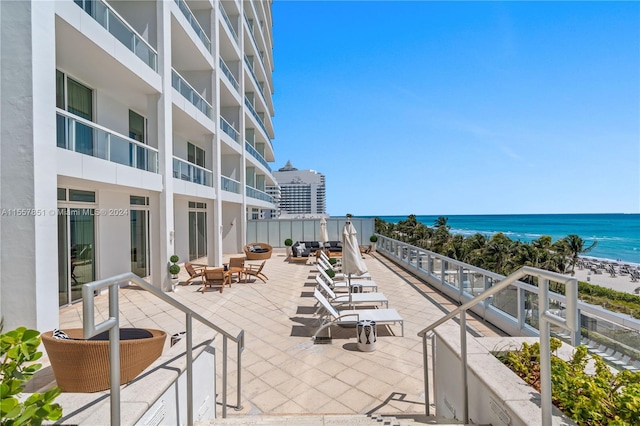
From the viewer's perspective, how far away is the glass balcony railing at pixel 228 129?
17.3 m

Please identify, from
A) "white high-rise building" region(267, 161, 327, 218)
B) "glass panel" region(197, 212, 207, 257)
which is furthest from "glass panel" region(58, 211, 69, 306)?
"white high-rise building" region(267, 161, 327, 218)

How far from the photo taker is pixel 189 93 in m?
13.1

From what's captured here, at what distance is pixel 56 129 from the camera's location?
6488 millimetres

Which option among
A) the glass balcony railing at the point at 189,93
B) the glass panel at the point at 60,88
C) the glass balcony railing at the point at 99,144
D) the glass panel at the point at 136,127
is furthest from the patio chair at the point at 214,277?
the glass balcony railing at the point at 189,93

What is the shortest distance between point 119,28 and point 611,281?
51298 mm

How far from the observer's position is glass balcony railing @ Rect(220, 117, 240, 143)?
1735 centimetres

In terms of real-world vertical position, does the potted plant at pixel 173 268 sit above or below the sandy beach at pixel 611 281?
above

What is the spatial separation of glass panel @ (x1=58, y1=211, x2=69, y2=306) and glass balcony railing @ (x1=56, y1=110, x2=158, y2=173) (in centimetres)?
204

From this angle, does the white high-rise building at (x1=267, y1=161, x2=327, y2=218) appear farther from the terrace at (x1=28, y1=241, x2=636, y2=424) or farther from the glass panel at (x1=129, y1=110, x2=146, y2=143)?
the terrace at (x1=28, y1=241, x2=636, y2=424)

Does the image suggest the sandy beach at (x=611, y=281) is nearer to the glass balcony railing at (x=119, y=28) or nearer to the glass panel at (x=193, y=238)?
the glass panel at (x=193, y=238)

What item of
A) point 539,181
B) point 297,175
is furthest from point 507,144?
point 297,175

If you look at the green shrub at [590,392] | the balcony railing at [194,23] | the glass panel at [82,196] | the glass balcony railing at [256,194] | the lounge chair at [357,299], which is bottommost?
the lounge chair at [357,299]

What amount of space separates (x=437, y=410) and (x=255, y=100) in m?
26.7

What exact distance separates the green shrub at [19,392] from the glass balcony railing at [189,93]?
1180 centimetres
